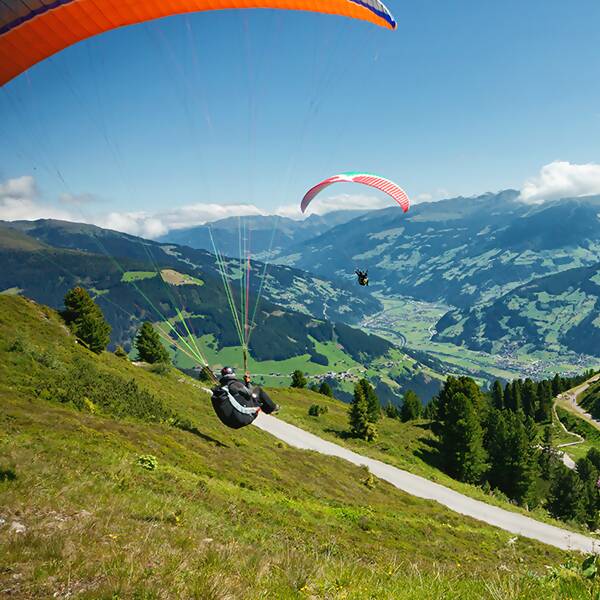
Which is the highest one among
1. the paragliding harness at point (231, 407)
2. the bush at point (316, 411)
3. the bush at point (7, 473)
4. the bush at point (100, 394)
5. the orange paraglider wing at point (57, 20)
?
the orange paraglider wing at point (57, 20)

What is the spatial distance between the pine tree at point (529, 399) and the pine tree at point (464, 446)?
200 feet

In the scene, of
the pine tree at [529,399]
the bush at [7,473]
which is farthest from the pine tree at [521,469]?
the pine tree at [529,399]

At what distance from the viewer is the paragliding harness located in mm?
12859

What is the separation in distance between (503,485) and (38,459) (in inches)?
2247

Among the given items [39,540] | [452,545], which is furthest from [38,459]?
[452,545]

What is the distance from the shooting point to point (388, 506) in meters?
26.4

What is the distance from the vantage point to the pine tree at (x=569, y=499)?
52.2 meters

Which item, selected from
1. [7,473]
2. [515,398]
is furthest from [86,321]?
[515,398]

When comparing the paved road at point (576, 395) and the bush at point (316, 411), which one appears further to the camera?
the paved road at point (576, 395)

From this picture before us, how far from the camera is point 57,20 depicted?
8.45 meters

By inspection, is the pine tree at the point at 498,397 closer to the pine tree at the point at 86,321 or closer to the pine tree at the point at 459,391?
the pine tree at the point at 459,391

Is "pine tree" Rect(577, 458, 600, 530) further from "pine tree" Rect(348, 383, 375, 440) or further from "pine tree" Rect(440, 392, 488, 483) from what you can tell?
"pine tree" Rect(348, 383, 375, 440)

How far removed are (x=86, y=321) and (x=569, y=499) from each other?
195ft

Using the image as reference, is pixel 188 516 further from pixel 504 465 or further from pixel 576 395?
pixel 576 395
